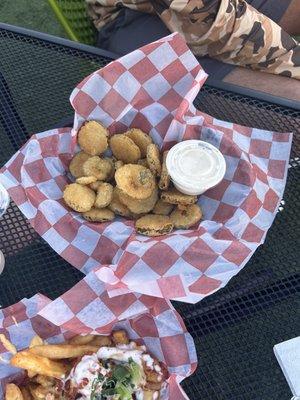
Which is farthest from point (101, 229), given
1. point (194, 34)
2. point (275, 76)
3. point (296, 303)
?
point (275, 76)

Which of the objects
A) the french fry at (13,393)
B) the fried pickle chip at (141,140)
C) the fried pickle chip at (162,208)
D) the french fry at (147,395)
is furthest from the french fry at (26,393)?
the fried pickle chip at (141,140)

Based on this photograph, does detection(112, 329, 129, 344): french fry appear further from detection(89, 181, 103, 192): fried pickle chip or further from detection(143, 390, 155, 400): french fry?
detection(89, 181, 103, 192): fried pickle chip

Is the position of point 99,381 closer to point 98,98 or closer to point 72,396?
point 72,396

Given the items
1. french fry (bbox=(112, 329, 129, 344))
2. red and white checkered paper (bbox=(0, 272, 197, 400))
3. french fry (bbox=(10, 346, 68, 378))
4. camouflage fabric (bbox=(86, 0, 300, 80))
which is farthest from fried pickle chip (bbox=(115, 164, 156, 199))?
camouflage fabric (bbox=(86, 0, 300, 80))

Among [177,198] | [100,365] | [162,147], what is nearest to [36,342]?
[100,365]

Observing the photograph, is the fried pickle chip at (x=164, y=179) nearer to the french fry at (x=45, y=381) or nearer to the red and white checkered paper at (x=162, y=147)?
the red and white checkered paper at (x=162, y=147)

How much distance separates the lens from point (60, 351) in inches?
52.0

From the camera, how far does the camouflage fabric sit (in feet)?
5.79

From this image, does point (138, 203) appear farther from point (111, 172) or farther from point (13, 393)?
point (13, 393)

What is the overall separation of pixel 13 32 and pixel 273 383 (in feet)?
4.53

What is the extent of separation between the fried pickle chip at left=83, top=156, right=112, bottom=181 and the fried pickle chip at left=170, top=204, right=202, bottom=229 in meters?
0.22

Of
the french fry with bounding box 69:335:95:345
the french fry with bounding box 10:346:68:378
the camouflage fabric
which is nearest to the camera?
the french fry with bounding box 10:346:68:378

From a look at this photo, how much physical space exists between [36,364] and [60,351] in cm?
7

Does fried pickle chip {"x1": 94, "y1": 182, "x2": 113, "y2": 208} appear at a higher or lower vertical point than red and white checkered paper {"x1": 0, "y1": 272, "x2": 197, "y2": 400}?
higher
